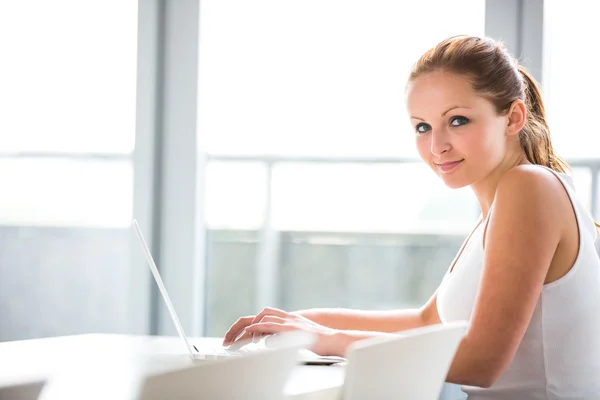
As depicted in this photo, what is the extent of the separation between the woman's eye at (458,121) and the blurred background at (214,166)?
136 cm

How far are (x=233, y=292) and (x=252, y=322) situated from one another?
5.53 feet

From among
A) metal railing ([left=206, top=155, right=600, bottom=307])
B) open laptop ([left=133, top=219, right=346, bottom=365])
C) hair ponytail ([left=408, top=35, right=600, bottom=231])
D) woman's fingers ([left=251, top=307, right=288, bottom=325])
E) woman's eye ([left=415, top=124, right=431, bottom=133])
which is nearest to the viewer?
open laptop ([left=133, top=219, right=346, bottom=365])

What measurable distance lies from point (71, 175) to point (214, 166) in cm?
60

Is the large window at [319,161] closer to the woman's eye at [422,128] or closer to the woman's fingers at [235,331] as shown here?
the woman's eye at [422,128]

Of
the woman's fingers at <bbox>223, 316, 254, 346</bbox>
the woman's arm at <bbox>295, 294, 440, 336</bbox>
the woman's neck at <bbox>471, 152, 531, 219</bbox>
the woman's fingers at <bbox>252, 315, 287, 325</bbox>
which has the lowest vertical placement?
the woman's arm at <bbox>295, 294, 440, 336</bbox>

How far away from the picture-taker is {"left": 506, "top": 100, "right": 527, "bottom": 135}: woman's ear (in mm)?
1806

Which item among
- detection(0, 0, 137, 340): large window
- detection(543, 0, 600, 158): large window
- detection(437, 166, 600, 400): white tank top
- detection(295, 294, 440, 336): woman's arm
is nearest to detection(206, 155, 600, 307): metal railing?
detection(0, 0, 137, 340): large window

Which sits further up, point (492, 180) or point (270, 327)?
point (492, 180)

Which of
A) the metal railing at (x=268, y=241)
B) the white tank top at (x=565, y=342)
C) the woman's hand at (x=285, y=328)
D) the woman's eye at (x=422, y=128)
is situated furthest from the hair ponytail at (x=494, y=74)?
the metal railing at (x=268, y=241)

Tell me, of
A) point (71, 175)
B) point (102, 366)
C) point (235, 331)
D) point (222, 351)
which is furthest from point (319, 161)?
point (102, 366)

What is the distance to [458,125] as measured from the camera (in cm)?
180

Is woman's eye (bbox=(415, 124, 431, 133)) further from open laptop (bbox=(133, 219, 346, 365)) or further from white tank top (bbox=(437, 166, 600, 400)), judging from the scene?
open laptop (bbox=(133, 219, 346, 365))

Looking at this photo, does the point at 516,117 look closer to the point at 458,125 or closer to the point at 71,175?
the point at 458,125

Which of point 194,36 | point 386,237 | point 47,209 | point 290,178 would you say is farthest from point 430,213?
point 47,209
